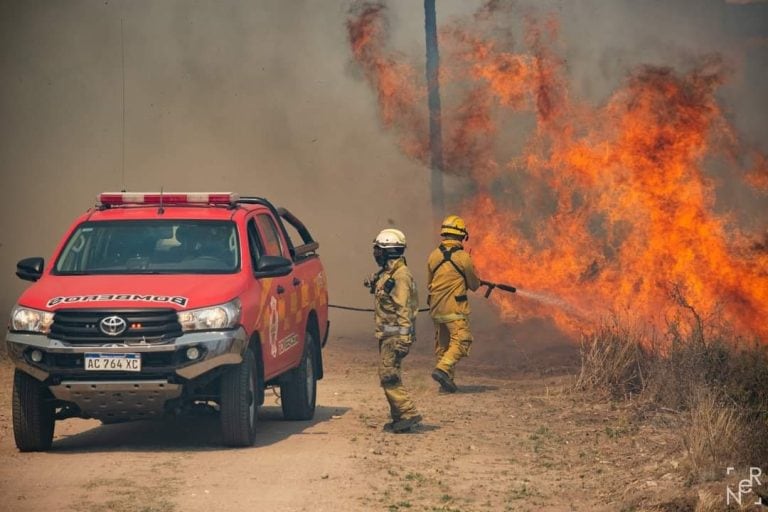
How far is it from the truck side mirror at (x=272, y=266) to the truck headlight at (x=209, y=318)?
66 centimetres

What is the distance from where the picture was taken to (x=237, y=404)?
1103cm

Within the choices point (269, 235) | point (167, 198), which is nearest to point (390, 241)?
point (269, 235)

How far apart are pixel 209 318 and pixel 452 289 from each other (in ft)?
16.9

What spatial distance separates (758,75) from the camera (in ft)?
77.2

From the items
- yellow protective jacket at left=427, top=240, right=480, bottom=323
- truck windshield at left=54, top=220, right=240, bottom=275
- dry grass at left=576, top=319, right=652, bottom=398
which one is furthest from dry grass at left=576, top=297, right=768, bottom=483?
truck windshield at left=54, top=220, right=240, bottom=275

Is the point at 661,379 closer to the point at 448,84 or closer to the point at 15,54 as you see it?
the point at 448,84

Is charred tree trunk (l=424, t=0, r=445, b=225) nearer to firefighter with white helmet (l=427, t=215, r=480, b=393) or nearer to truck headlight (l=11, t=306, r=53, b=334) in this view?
firefighter with white helmet (l=427, t=215, r=480, b=393)

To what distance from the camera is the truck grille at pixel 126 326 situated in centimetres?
1076

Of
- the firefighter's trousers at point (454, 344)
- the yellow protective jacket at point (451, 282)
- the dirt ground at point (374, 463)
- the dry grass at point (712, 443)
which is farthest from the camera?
the yellow protective jacket at point (451, 282)

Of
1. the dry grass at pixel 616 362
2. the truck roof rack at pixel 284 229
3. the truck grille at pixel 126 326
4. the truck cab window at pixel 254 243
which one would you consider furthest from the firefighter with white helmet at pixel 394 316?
the dry grass at pixel 616 362

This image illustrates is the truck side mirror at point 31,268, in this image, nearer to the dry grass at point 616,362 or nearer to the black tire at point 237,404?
the black tire at point 237,404

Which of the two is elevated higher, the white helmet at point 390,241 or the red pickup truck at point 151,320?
the white helmet at point 390,241

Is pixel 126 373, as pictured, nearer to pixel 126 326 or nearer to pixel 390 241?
pixel 126 326

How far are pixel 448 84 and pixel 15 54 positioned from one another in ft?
27.1
